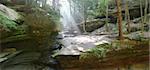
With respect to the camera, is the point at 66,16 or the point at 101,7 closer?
the point at 101,7

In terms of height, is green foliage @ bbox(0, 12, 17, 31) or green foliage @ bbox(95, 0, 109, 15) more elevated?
green foliage @ bbox(95, 0, 109, 15)

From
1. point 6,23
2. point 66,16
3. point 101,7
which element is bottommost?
point 6,23

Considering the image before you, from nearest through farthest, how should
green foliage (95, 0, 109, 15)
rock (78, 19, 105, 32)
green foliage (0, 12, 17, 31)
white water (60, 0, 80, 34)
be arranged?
green foliage (0, 12, 17, 31)
green foliage (95, 0, 109, 15)
rock (78, 19, 105, 32)
white water (60, 0, 80, 34)

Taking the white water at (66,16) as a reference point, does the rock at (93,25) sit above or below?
below

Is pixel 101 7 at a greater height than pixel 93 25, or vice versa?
pixel 101 7

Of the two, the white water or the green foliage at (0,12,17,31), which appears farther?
the white water

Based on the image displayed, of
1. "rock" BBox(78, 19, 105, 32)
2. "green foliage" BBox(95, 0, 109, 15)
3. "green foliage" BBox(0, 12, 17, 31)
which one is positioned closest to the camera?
"green foliage" BBox(0, 12, 17, 31)

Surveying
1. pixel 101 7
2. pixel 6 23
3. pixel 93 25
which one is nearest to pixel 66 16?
pixel 93 25

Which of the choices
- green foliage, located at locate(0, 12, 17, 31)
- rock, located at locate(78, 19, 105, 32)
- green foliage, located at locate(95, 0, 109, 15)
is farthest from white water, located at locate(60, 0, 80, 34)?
green foliage, located at locate(0, 12, 17, 31)

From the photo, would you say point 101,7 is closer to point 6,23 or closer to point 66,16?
point 6,23

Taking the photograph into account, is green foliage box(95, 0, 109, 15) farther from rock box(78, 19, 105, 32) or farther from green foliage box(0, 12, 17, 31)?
green foliage box(0, 12, 17, 31)

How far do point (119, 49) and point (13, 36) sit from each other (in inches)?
119

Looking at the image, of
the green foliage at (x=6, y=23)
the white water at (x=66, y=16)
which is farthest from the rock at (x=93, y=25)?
the green foliage at (x=6, y=23)

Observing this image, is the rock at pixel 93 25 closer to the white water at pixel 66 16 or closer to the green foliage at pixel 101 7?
the green foliage at pixel 101 7
